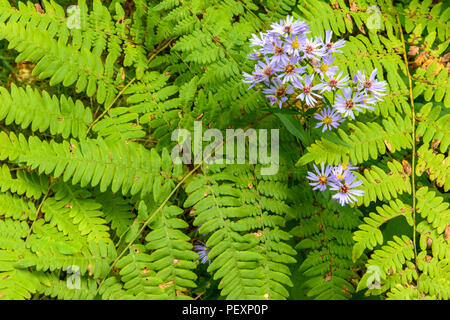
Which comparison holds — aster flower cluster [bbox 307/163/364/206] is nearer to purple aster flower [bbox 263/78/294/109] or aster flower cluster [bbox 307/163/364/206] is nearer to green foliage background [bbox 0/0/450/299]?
green foliage background [bbox 0/0/450/299]

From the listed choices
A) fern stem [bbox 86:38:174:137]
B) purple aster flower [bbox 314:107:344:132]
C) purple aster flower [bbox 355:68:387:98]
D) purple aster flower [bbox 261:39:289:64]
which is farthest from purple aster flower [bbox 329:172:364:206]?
fern stem [bbox 86:38:174:137]

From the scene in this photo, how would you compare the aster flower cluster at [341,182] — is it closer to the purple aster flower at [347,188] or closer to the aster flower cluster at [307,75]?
the purple aster flower at [347,188]

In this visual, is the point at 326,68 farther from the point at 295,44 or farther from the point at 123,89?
the point at 123,89

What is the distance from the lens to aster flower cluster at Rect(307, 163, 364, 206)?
2.06 m

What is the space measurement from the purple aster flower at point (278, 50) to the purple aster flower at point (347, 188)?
0.72 meters

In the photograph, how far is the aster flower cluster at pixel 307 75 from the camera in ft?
6.52

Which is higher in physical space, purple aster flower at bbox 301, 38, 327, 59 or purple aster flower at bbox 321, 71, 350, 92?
purple aster flower at bbox 301, 38, 327, 59

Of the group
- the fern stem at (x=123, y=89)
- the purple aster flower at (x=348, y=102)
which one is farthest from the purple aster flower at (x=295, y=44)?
the fern stem at (x=123, y=89)

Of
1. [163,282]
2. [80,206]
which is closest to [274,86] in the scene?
[163,282]

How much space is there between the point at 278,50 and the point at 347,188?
837 millimetres

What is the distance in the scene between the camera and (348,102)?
6.91 feet

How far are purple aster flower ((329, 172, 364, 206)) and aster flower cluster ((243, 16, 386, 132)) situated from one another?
0.30m

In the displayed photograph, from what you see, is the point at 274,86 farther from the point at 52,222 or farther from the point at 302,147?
the point at 52,222

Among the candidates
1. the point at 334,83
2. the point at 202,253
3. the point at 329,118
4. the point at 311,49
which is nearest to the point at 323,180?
the point at 329,118
